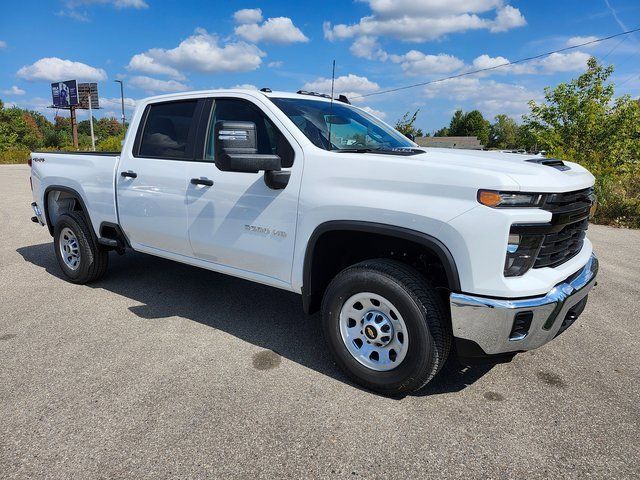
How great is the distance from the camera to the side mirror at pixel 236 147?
2879 millimetres

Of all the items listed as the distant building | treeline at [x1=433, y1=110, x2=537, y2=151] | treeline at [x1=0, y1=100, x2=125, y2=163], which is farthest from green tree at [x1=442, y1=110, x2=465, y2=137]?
treeline at [x1=0, y1=100, x2=125, y2=163]

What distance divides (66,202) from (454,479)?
501cm

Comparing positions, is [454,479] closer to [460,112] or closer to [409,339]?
[409,339]

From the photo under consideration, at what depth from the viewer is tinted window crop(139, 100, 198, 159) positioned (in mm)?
3941

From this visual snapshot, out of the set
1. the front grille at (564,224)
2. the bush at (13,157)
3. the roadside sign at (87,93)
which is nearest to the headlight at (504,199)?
the front grille at (564,224)

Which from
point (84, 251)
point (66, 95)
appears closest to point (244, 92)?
point (84, 251)

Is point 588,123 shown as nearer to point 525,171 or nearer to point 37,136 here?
point 525,171

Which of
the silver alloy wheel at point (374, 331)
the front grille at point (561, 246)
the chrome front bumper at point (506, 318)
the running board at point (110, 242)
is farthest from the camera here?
the running board at point (110, 242)

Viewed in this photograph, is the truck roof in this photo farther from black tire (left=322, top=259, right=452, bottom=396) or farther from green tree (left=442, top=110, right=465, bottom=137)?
green tree (left=442, top=110, right=465, bottom=137)

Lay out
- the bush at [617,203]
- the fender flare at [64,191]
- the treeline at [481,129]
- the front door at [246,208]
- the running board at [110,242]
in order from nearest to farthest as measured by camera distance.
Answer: the front door at [246,208]
the running board at [110,242]
the fender flare at [64,191]
the bush at [617,203]
the treeline at [481,129]

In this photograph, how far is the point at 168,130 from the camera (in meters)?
4.11

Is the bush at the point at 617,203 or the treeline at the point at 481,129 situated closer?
the bush at the point at 617,203

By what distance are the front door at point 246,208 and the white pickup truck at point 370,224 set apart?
1cm

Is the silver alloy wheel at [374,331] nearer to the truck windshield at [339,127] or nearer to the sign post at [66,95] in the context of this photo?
the truck windshield at [339,127]
